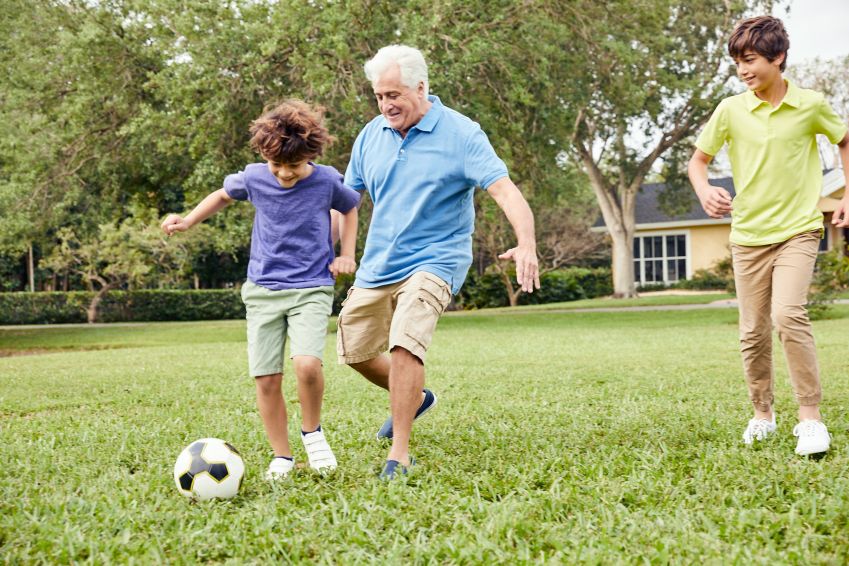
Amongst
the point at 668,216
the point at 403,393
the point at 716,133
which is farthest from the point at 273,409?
the point at 668,216

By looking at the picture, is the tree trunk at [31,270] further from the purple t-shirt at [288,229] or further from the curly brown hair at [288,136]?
the curly brown hair at [288,136]

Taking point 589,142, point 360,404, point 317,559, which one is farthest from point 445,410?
point 589,142

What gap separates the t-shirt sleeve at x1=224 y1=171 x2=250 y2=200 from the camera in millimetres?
4309

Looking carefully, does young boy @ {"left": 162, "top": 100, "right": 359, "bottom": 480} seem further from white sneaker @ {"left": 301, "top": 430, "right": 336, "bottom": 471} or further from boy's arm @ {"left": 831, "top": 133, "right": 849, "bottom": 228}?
boy's arm @ {"left": 831, "top": 133, "right": 849, "bottom": 228}

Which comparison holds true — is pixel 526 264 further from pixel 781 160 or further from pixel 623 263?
pixel 623 263

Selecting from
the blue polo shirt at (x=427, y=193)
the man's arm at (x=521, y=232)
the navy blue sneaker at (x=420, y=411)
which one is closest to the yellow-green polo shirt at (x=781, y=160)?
the man's arm at (x=521, y=232)

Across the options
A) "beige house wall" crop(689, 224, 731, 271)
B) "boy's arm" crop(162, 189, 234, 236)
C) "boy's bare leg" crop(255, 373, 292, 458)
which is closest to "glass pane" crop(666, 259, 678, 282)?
"beige house wall" crop(689, 224, 731, 271)

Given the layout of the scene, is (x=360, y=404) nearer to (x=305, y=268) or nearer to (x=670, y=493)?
(x=305, y=268)

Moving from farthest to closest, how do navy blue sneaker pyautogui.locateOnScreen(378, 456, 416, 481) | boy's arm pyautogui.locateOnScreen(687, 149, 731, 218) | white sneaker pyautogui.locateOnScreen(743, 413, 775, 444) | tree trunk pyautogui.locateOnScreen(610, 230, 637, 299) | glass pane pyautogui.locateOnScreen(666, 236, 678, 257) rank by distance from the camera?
glass pane pyautogui.locateOnScreen(666, 236, 678, 257), tree trunk pyautogui.locateOnScreen(610, 230, 637, 299), white sneaker pyautogui.locateOnScreen(743, 413, 775, 444), boy's arm pyautogui.locateOnScreen(687, 149, 731, 218), navy blue sneaker pyautogui.locateOnScreen(378, 456, 416, 481)

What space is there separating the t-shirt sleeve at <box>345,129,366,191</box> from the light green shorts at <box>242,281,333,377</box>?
701mm

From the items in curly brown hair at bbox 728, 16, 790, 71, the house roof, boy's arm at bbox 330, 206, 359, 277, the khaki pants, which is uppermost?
the house roof

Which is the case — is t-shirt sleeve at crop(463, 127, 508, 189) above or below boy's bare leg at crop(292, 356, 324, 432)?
above

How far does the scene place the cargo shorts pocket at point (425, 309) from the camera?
13.4 ft

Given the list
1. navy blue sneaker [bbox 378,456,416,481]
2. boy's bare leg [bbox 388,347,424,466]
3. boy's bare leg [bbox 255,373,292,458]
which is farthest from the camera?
boy's bare leg [bbox 255,373,292,458]
